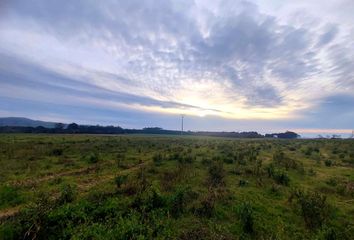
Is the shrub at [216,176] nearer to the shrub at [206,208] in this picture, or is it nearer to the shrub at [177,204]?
the shrub at [206,208]

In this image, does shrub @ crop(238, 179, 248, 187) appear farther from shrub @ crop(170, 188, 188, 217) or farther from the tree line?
the tree line

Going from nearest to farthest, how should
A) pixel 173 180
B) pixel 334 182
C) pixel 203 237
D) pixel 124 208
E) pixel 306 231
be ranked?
1. pixel 203 237
2. pixel 306 231
3. pixel 124 208
4. pixel 173 180
5. pixel 334 182

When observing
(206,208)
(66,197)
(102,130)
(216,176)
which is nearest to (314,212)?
(206,208)

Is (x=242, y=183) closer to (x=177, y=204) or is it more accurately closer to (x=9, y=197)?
(x=177, y=204)

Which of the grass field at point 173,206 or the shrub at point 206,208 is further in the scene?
the shrub at point 206,208

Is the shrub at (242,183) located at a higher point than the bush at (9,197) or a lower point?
higher

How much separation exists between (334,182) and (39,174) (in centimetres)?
1877

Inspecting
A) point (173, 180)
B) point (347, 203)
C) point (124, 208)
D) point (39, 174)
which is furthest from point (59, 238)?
point (347, 203)

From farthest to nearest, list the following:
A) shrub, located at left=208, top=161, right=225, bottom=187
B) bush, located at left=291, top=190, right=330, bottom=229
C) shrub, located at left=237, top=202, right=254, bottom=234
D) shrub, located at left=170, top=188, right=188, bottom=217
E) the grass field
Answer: shrub, located at left=208, top=161, right=225, bottom=187
shrub, located at left=170, top=188, right=188, bottom=217
bush, located at left=291, top=190, right=330, bottom=229
shrub, located at left=237, top=202, right=254, bottom=234
the grass field

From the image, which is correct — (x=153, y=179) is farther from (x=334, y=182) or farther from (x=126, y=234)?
(x=334, y=182)

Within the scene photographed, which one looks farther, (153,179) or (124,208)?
(153,179)

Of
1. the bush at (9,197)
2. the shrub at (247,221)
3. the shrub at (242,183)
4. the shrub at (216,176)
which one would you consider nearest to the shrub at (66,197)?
the bush at (9,197)

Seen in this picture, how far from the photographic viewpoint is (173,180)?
1309cm

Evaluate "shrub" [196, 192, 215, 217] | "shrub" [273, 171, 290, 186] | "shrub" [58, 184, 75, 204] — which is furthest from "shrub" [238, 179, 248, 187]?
"shrub" [58, 184, 75, 204]
